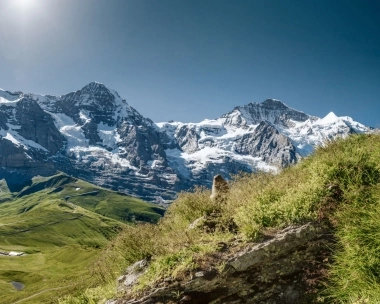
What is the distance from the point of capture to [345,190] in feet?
36.1

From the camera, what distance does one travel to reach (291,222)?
10688 mm

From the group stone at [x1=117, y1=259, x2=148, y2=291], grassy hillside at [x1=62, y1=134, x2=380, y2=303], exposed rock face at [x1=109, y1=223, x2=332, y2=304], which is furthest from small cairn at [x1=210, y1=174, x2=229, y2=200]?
exposed rock face at [x1=109, y1=223, x2=332, y2=304]

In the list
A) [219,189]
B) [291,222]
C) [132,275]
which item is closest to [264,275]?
[291,222]

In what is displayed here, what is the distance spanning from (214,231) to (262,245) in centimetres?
229

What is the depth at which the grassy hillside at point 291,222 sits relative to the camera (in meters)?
8.89

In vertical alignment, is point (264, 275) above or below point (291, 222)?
below

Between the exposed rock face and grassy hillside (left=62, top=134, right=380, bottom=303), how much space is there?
14.6 inches

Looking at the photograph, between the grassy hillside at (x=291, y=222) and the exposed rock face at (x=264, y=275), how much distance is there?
1.21 ft

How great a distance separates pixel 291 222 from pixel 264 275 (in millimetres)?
1828

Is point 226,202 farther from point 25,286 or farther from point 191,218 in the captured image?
point 25,286

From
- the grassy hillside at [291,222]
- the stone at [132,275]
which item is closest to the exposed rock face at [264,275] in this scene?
the grassy hillside at [291,222]

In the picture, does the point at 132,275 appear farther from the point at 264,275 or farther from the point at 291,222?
the point at 291,222

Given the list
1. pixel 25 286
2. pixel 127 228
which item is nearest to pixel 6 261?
pixel 25 286

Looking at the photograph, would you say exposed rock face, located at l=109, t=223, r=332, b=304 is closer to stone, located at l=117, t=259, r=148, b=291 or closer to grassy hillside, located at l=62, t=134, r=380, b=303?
grassy hillside, located at l=62, t=134, r=380, b=303
